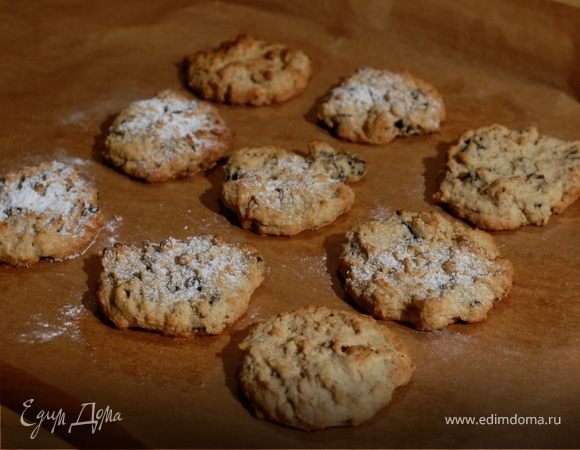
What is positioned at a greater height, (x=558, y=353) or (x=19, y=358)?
(x=558, y=353)

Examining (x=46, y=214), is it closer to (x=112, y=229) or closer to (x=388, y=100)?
(x=112, y=229)

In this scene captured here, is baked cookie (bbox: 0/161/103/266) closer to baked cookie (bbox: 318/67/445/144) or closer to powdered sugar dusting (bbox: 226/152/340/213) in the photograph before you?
powdered sugar dusting (bbox: 226/152/340/213)

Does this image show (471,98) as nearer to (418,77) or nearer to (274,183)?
(418,77)

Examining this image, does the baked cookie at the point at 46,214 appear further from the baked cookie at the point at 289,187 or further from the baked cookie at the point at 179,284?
the baked cookie at the point at 289,187

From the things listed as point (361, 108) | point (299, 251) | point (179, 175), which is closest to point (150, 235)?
point (179, 175)

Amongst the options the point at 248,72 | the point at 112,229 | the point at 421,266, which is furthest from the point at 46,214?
the point at 421,266

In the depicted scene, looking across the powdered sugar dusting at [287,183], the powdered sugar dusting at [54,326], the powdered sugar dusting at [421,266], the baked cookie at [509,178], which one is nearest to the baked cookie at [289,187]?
the powdered sugar dusting at [287,183]
